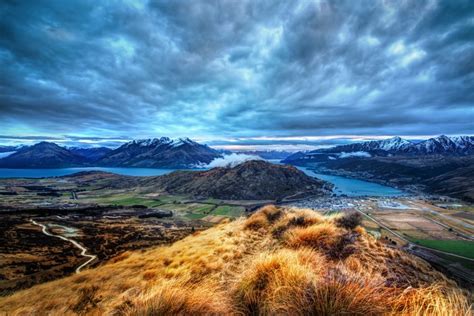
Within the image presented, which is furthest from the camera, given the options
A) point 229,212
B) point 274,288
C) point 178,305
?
point 229,212

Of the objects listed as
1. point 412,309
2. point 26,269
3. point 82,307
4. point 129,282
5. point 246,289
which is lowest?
point 26,269

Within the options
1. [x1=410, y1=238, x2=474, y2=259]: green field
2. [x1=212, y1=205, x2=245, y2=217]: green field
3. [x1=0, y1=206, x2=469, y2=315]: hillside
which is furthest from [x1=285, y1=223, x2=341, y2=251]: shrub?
[x1=212, y1=205, x2=245, y2=217]: green field

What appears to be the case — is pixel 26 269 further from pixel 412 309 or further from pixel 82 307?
pixel 412 309

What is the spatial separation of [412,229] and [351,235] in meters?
112

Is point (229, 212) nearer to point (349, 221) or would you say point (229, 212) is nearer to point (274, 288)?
point (349, 221)

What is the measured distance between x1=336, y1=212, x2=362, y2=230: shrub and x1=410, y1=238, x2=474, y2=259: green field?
80787 millimetres

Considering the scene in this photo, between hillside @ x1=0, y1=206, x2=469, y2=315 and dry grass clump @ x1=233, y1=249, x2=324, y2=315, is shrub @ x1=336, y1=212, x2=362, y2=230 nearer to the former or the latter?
hillside @ x1=0, y1=206, x2=469, y2=315

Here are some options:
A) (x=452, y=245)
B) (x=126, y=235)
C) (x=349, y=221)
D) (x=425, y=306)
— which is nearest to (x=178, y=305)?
(x=425, y=306)

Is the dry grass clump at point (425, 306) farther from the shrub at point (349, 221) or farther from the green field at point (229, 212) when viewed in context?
the green field at point (229, 212)

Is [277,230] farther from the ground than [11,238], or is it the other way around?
[277,230]

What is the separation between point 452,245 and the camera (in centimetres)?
7206

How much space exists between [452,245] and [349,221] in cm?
9253

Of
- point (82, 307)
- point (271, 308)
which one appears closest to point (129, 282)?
point (82, 307)

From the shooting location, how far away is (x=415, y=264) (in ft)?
19.6
